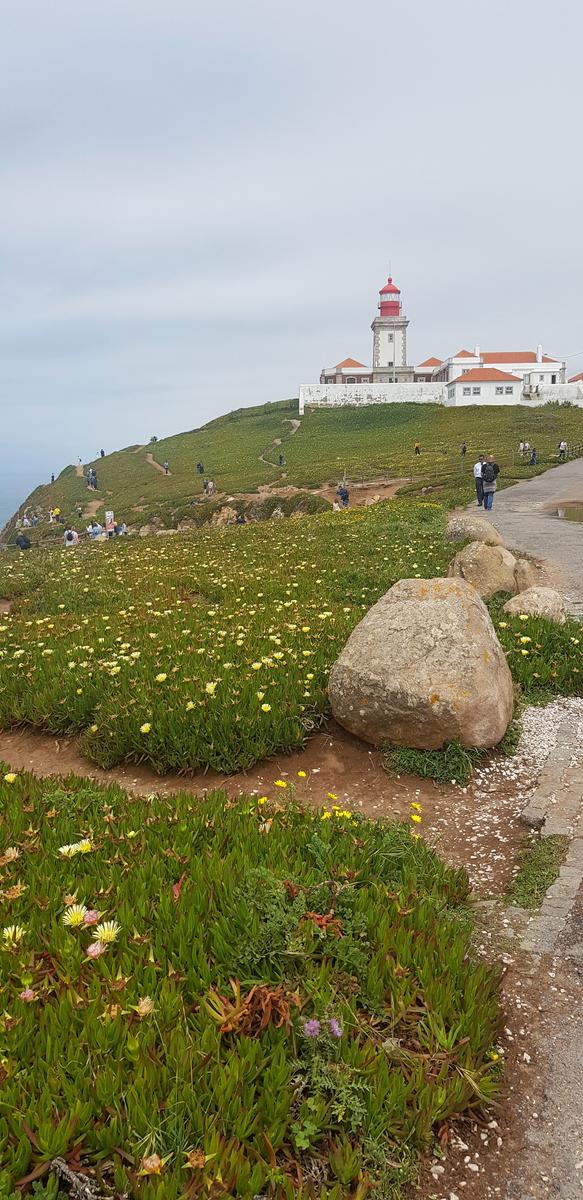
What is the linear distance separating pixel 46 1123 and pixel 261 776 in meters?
4.79

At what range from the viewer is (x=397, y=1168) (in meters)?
2.82

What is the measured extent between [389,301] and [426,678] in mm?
132210

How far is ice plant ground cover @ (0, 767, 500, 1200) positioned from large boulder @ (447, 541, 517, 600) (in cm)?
950

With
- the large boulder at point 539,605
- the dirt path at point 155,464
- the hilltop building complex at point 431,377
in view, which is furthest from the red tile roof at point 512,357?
the large boulder at point 539,605

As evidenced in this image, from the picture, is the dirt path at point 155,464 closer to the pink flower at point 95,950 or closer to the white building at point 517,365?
the white building at point 517,365

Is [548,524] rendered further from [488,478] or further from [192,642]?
[192,642]

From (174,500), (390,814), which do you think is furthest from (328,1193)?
(174,500)

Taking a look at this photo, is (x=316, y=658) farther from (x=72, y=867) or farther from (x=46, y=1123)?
(x=46, y=1123)

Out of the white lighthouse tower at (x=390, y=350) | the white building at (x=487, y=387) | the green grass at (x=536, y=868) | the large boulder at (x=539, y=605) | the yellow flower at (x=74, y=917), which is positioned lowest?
the green grass at (x=536, y=868)

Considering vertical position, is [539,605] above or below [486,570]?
below

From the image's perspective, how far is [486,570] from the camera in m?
13.8

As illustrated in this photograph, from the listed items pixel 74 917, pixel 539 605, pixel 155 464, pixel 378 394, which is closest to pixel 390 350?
pixel 378 394

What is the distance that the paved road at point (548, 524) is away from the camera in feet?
54.0

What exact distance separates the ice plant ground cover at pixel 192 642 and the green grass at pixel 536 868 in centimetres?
282
